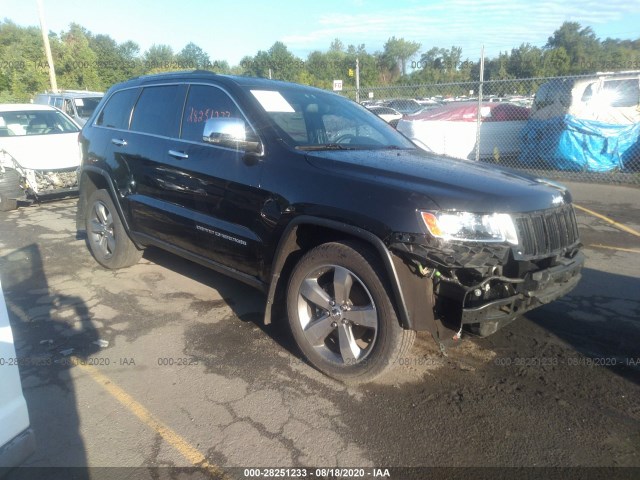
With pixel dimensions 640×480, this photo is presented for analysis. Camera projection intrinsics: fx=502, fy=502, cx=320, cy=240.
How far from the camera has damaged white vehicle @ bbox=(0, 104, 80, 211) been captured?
838cm

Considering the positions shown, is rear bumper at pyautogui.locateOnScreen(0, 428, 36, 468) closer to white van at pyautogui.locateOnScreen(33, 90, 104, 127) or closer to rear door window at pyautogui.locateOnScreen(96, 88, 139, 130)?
rear door window at pyautogui.locateOnScreen(96, 88, 139, 130)

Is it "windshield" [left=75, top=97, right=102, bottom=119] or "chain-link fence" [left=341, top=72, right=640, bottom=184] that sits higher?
"windshield" [left=75, top=97, right=102, bottom=119]

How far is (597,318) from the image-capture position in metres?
4.20

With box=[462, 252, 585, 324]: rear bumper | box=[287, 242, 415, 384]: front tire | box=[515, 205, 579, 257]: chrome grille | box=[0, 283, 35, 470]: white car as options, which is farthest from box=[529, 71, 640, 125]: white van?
box=[0, 283, 35, 470]: white car

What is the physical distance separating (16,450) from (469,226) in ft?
7.75

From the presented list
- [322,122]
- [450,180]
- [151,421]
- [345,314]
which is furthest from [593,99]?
[151,421]

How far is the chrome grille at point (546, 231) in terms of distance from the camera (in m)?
2.88

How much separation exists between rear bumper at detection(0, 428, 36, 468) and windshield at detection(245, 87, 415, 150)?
230 cm

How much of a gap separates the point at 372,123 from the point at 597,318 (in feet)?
8.32

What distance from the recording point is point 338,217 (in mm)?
3033

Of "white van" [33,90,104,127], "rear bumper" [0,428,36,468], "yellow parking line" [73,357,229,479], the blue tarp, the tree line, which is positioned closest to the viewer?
"rear bumper" [0,428,36,468]

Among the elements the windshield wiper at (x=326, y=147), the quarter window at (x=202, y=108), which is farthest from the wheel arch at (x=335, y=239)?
Result: the quarter window at (x=202, y=108)

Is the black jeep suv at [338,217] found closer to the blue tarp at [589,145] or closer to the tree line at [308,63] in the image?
the blue tarp at [589,145]

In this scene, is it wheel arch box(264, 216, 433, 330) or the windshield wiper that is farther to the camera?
the windshield wiper
